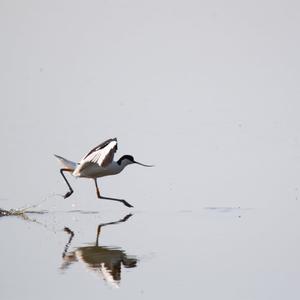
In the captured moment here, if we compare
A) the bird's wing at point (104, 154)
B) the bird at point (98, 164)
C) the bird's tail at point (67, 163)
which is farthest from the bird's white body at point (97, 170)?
the bird's wing at point (104, 154)

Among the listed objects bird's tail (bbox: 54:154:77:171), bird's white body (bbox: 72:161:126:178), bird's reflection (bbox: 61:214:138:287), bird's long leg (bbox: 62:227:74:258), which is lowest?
bird's reflection (bbox: 61:214:138:287)

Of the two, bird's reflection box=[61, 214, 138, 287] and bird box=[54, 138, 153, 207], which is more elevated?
bird box=[54, 138, 153, 207]

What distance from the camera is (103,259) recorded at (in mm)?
10852

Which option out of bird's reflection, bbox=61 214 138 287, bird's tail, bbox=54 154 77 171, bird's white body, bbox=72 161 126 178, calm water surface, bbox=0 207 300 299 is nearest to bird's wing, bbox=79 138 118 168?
bird's white body, bbox=72 161 126 178

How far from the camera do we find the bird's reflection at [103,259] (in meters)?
10.2

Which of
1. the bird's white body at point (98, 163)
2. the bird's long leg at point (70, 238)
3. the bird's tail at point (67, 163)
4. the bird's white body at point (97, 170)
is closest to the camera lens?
the bird's long leg at point (70, 238)

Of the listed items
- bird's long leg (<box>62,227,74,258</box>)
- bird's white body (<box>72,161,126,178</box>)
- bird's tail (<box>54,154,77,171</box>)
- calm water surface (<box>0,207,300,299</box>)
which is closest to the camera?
calm water surface (<box>0,207,300,299</box>)

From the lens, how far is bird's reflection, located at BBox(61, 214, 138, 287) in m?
10.2

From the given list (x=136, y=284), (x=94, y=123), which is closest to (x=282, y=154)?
(x=94, y=123)

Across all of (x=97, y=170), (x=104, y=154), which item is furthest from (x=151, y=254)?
(x=97, y=170)

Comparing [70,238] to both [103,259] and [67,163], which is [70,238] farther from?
[67,163]

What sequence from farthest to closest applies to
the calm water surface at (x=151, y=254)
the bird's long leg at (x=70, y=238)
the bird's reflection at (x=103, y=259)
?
the bird's long leg at (x=70, y=238)
the bird's reflection at (x=103, y=259)
the calm water surface at (x=151, y=254)

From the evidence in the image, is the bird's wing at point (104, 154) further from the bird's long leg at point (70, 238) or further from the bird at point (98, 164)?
the bird's long leg at point (70, 238)

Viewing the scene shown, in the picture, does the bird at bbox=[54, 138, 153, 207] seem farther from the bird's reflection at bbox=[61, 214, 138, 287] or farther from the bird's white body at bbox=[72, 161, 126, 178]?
the bird's reflection at bbox=[61, 214, 138, 287]
